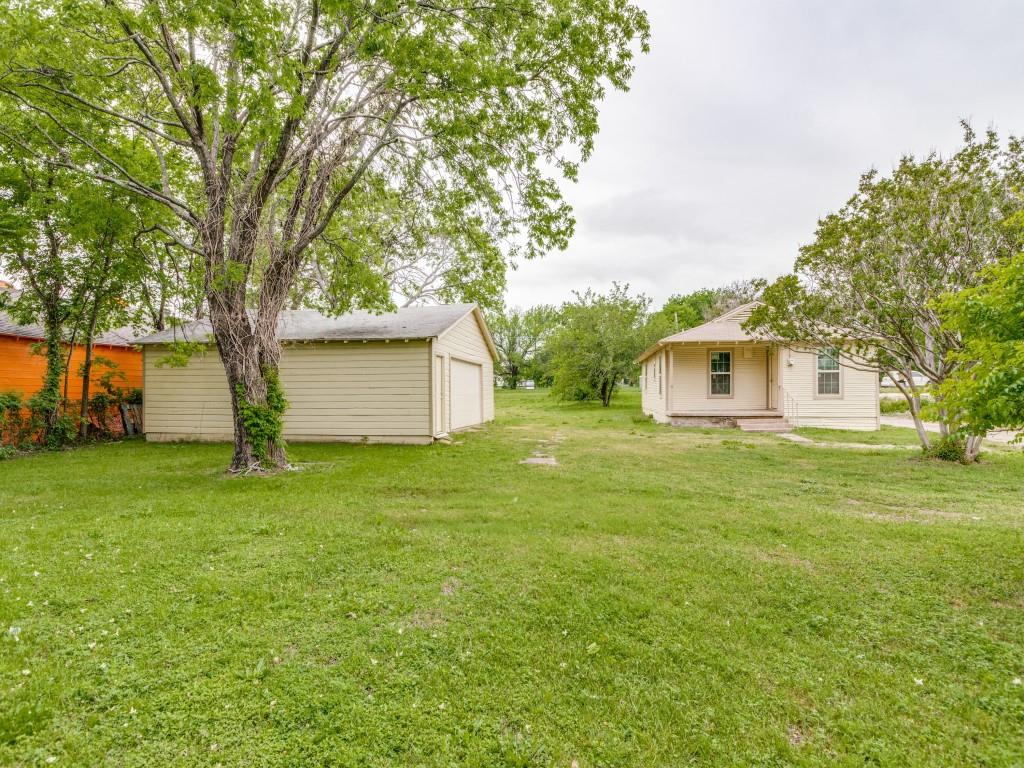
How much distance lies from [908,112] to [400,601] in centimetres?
1366

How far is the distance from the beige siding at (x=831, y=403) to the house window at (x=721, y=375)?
161 cm

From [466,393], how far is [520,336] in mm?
32306

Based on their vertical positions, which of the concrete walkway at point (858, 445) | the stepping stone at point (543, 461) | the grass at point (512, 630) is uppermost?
the stepping stone at point (543, 461)

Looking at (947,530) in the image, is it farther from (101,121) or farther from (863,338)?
(101,121)

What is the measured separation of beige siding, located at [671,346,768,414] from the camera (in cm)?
1543

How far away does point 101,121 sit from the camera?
8117 mm

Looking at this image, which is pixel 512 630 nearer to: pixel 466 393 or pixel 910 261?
pixel 910 261

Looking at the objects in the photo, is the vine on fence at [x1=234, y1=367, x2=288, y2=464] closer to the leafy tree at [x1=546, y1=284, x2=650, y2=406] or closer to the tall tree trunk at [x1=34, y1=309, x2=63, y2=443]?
the tall tree trunk at [x1=34, y1=309, x2=63, y2=443]

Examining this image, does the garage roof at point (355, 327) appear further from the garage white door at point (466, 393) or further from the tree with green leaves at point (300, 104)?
the tree with green leaves at point (300, 104)

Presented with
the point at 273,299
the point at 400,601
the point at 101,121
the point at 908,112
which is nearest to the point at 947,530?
the point at 400,601

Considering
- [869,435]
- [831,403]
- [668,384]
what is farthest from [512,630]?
[831,403]

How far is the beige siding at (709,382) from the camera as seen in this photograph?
15.4 metres

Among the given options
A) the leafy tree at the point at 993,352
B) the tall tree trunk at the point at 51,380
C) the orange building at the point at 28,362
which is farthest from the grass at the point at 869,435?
the orange building at the point at 28,362

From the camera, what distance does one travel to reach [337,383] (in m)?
11.2
